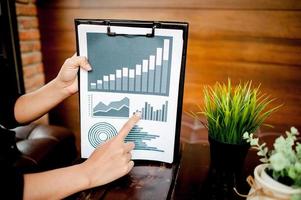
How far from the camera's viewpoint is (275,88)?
229cm

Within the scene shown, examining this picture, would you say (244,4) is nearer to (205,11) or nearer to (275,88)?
(205,11)

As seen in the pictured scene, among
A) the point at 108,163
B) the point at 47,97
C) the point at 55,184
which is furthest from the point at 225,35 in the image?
the point at 55,184

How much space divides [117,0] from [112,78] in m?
1.59

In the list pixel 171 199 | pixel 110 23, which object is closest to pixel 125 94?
pixel 110 23

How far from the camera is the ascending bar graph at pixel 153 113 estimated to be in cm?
108

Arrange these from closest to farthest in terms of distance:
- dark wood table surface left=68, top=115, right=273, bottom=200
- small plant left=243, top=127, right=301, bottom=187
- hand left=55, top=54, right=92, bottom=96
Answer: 1. small plant left=243, top=127, right=301, bottom=187
2. dark wood table surface left=68, top=115, right=273, bottom=200
3. hand left=55, top=54, right=92, bottom=96

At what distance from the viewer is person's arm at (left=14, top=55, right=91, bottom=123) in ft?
4.02

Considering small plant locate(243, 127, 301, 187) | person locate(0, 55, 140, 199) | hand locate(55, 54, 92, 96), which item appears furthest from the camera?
hand locate(55, 54, 92, 96)

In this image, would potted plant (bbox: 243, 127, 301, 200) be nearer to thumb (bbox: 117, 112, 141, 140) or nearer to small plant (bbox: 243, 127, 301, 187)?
small plant (bbox: 243, 127, 301, 187)

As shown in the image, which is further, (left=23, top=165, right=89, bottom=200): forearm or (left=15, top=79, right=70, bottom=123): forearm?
(left=15, top=79, right=70, bottom=123): forearm

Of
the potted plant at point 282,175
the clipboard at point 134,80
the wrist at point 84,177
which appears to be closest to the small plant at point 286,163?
the potted plant at point 282,175

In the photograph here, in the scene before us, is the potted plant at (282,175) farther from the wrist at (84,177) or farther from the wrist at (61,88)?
the wrist at (61,88)

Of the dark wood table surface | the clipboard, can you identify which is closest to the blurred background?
the dark wood table surface

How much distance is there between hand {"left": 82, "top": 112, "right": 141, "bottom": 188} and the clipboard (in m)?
0.13
